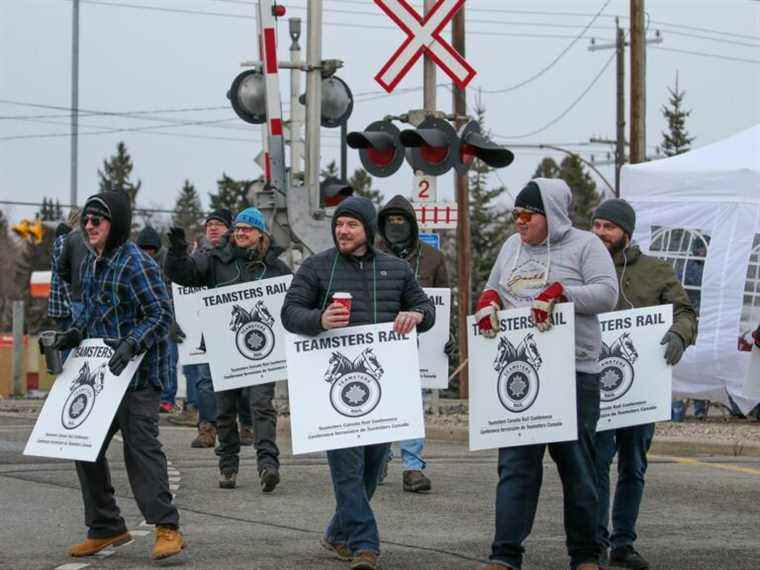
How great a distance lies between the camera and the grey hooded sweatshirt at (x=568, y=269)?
7820 mm

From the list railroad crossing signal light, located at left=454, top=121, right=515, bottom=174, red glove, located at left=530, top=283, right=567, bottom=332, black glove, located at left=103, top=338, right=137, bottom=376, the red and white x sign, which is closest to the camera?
red glove, located at left=530, top=283, right=567, bottom=332

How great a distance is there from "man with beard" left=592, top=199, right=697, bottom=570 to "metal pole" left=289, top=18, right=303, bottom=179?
10.4 metres

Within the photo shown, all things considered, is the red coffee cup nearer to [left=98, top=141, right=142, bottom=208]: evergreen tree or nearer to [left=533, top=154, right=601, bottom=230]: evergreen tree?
[left=533, top=154, right=601, bottom=230]: evergreen tree

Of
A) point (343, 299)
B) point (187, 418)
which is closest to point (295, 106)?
point (187, 418)

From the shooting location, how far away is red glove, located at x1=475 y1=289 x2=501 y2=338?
7844 mm

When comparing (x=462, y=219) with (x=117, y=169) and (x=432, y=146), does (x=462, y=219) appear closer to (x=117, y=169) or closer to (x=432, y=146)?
(x=432, y=146)

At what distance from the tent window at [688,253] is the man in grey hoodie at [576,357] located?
12865 millimetres

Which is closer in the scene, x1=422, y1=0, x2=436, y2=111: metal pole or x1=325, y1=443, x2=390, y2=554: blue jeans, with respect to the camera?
x1=325, y1=443, x2=390, y2=554: blue jeans

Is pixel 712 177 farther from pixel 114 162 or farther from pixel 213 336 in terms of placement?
pixel 114 162

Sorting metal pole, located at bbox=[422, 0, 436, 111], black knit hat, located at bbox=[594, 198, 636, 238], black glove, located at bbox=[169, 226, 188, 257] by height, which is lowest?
black glove, located at bbox=[169, 226, 188, 257]

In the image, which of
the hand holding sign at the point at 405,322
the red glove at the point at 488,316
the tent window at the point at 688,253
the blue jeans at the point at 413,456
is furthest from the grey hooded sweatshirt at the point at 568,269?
the tent window at the point at 688,253

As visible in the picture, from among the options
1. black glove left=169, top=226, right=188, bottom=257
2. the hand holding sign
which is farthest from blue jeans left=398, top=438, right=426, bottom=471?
the hand holding sign

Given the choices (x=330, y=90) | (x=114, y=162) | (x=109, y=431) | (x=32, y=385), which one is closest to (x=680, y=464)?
(x=330, y=90)

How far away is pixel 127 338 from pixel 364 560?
157cm
